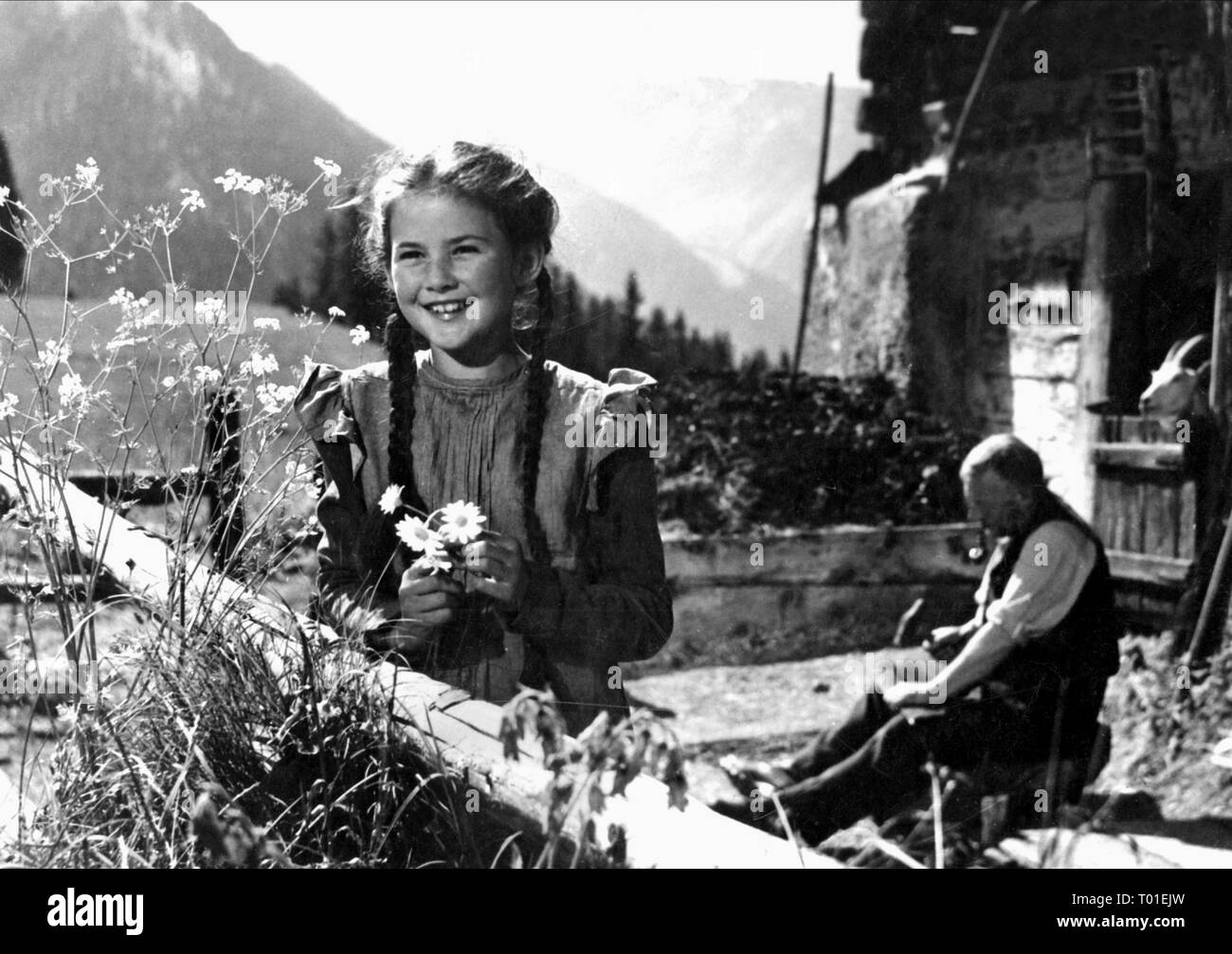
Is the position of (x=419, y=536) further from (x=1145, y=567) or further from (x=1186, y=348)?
(x=1186, y=348)

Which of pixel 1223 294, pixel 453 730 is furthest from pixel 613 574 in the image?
pixel 1223 294

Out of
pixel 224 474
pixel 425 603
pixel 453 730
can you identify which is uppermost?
pixel 224 474

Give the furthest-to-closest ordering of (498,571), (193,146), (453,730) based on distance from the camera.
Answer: (193,146), (498,571), (453,730)

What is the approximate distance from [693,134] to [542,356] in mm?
753

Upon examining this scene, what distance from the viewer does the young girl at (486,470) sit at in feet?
11.9

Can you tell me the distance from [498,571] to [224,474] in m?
0.76

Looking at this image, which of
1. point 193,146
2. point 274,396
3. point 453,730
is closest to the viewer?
Result: point 453,730

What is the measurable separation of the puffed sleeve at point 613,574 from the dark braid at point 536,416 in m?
0.08

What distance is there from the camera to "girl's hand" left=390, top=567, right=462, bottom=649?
3.57m

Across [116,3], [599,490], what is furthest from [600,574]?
[116,3]

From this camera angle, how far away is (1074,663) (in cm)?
362

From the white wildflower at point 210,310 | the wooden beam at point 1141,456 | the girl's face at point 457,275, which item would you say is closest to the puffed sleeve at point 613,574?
the girl's face at point 457,275

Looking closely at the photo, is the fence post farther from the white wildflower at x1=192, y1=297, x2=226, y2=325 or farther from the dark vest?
the dark vest

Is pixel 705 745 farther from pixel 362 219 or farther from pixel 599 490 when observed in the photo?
pixel 362 219
